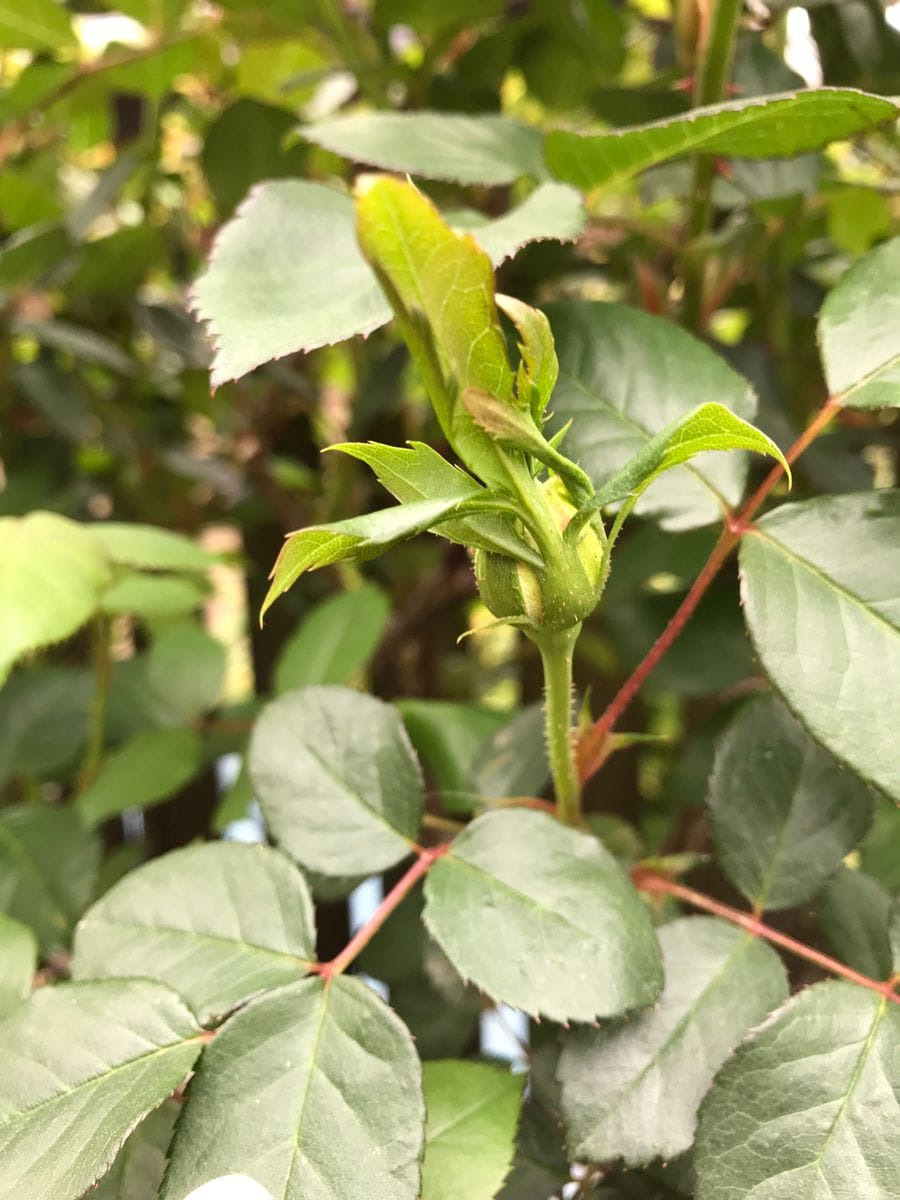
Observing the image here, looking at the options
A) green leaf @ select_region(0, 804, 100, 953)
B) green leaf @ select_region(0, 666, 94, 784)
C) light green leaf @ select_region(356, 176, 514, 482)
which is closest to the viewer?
light green leaf @ select_region(356, 176, 514, 482)

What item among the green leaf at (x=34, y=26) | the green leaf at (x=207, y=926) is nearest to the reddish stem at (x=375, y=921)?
the green leaf at (x=207, y=926)

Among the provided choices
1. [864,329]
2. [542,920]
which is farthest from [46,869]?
[864,329]

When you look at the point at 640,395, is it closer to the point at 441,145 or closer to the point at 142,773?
the point at 441,145

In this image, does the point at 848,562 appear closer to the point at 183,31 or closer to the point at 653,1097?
the point at 653,1097

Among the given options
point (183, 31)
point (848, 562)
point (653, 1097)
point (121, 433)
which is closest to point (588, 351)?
point (848, 562)

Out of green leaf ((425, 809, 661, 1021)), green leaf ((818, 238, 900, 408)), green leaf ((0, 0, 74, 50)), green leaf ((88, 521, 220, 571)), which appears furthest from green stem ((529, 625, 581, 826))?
green leaf ((0, 0, 74, 50))

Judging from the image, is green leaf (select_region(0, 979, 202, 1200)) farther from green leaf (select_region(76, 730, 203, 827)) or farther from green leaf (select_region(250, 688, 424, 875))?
green leaf (select_region(76, 730, 203, 827))
